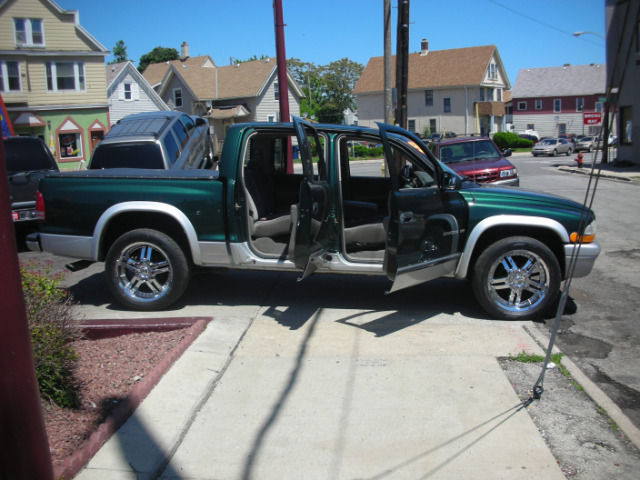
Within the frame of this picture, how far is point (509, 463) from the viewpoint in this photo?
12.3 feet

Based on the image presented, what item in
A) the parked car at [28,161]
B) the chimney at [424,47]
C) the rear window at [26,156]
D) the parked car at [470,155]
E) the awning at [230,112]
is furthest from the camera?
the chimney at [424,47]

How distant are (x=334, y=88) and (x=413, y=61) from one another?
67.5 feet

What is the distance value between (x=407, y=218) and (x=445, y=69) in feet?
185

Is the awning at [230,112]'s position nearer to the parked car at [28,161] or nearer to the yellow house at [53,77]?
the yellow house at [53,77]

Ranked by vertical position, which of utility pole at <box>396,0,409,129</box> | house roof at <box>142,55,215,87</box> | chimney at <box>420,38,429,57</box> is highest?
chimney at <box>420,38,429,57</box>

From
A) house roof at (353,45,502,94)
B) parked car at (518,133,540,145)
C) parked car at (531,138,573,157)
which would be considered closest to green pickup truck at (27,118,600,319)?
parked car at (531,138,573,157)

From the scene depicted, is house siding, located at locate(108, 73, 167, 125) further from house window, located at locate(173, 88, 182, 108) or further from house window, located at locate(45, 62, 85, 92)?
house window, located at locate(45, 62, 85, 92)

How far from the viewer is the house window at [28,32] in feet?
111

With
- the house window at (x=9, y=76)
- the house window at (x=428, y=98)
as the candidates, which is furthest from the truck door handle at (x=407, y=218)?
the house window at (x=428, y=98)

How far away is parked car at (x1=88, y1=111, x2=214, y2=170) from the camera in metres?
11.5

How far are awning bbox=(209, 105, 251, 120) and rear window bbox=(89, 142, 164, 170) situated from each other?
128 feet

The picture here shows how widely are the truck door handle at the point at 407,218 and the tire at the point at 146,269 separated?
2.36 m

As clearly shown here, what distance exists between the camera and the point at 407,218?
225 inches

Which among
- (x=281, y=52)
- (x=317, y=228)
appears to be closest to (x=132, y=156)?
(x=281, y=52)
